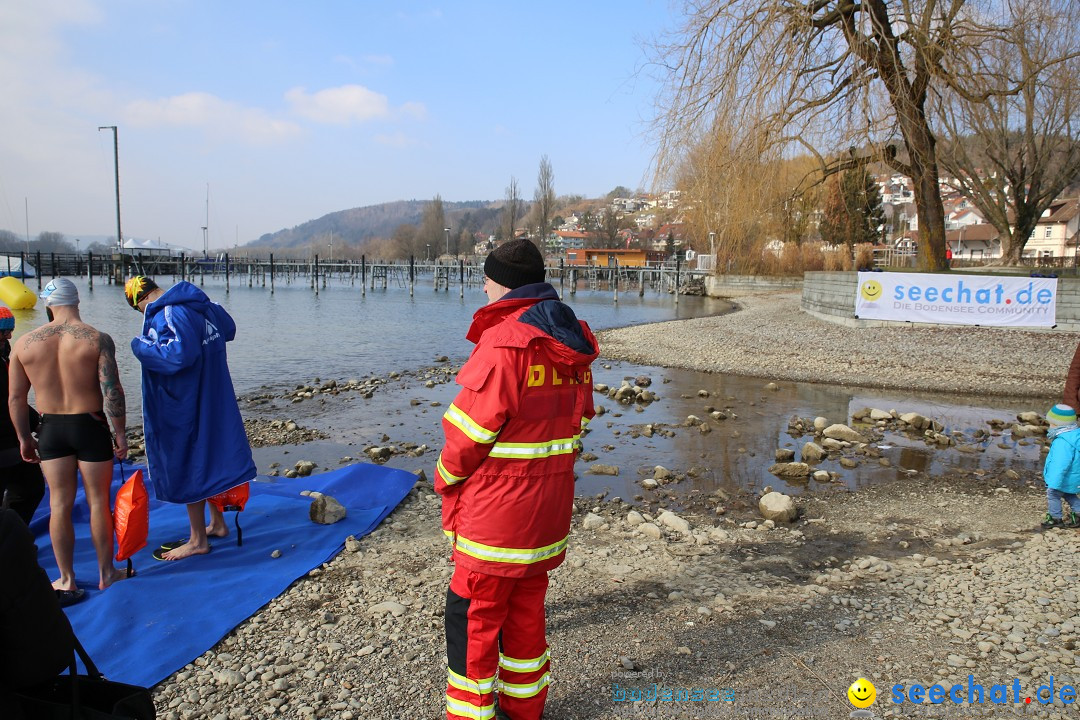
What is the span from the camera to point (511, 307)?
9.05ft

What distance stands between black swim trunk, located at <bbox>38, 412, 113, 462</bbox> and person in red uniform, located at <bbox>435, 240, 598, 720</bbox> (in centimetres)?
250

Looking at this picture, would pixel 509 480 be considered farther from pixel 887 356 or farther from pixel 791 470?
pixel 887 356

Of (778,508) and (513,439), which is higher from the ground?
(513,439)

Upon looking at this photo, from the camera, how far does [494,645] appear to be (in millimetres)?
2680

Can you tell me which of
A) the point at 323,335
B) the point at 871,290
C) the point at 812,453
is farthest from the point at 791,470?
the point at 323,335

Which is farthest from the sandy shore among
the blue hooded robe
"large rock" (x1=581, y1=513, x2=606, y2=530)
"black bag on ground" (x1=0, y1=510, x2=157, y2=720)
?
"black bag on ground" (x1=0, y1=510, x2=157, y2=720)

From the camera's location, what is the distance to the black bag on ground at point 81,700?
1.96m

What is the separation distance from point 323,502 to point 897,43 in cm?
1474

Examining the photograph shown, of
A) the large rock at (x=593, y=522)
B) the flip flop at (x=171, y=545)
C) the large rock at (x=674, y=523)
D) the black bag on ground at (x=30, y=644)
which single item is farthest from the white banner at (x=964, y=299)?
the black bag on ground at (x=30, y=644)

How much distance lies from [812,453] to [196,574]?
23.0 feet

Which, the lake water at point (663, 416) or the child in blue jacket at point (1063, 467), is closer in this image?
the child in blue jacket at point (1063, 467)

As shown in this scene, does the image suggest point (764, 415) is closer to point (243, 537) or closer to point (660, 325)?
point (243, 537)

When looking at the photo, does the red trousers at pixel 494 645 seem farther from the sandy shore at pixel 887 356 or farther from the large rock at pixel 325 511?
the sandy shore at pixel 887 356

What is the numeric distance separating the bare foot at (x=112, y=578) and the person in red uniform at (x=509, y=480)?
2.53 meters
